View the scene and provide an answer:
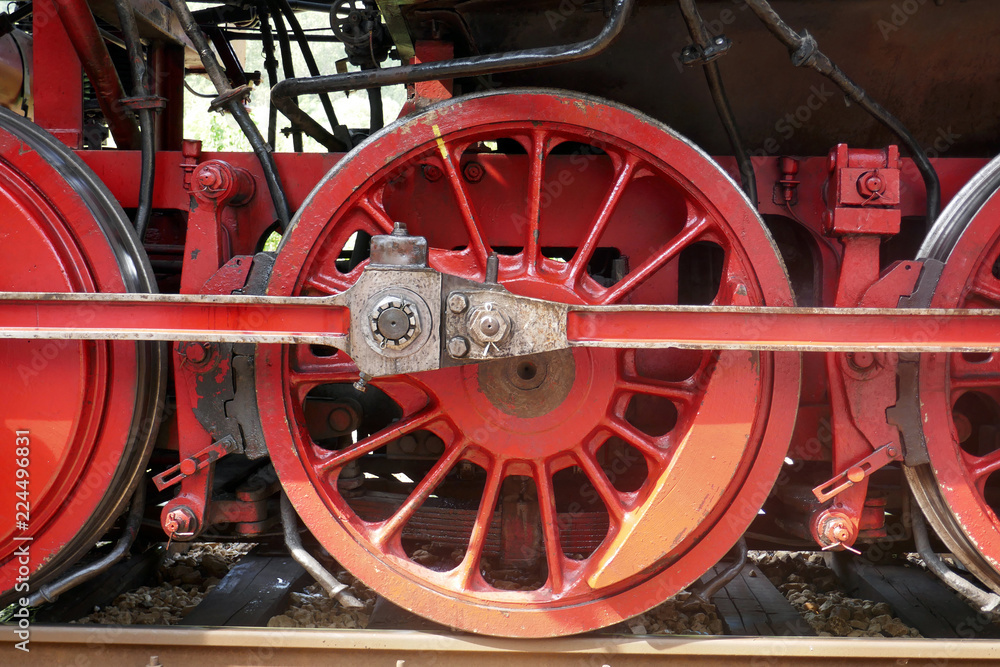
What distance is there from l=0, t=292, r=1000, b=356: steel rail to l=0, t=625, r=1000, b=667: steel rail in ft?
2.57

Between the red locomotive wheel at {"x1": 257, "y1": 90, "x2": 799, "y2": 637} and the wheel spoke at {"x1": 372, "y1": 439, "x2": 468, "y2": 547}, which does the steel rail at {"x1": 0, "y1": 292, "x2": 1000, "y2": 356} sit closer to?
the red locomotive wheel at {"x1": 257, "y1": 90, "x2": 799, "y2": 637}

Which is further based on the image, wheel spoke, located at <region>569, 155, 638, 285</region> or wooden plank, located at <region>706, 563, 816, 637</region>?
wooden plank, located at <region>706, 563, 816, 637</region>

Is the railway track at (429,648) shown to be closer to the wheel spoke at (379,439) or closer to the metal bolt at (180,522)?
the metal bolt at (180,522)

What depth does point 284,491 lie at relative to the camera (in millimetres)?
1879

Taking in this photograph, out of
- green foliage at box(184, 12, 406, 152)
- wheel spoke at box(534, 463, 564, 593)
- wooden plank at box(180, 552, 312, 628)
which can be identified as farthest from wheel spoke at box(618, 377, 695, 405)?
green foliage at box(184, 12, 406, 152)

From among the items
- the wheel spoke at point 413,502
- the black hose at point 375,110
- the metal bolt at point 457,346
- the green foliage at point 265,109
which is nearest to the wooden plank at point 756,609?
the wheel spoke at point 413,502

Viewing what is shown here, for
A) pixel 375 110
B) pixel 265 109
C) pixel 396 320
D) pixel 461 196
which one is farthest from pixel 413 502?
pixel 265 109

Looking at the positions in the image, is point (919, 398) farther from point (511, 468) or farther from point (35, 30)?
point (35, 30)

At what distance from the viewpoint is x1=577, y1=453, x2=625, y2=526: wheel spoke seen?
183cm

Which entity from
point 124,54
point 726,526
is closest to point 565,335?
point 726,526

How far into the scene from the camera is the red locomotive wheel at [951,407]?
5.87ft

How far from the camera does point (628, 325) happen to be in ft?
5.46

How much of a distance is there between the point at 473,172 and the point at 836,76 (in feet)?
3.24

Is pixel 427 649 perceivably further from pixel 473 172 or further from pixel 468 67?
pixel 468 67
